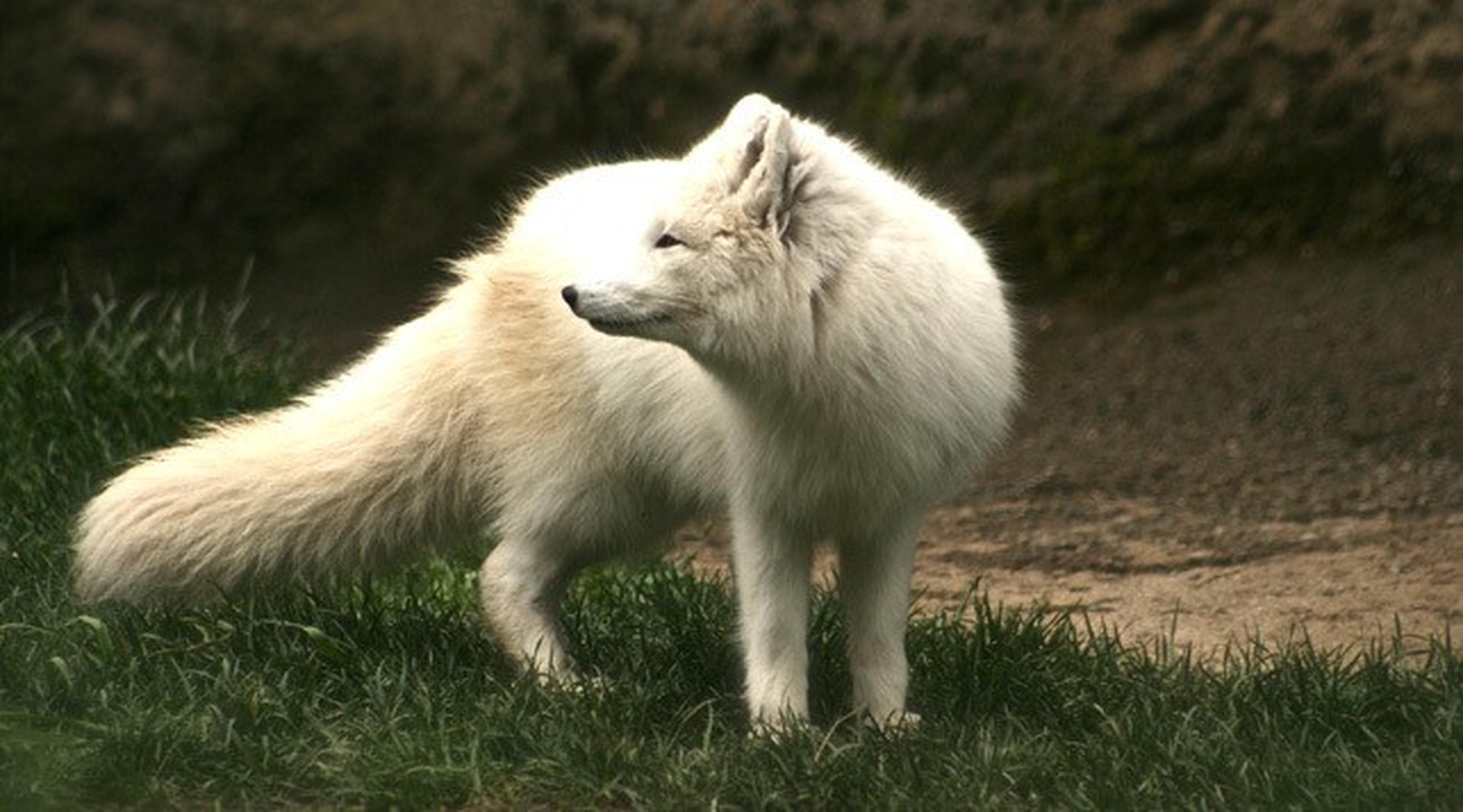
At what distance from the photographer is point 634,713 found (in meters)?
5.31

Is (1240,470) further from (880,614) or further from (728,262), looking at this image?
(728,262)

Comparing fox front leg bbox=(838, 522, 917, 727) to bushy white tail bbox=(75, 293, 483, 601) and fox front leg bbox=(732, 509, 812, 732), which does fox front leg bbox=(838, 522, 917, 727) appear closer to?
fox front leg bbox=(732, 509, 812, 732)

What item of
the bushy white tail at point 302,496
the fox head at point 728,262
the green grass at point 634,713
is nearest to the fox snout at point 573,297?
the fox head at point 728,262

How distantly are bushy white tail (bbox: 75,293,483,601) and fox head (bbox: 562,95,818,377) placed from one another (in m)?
1.12

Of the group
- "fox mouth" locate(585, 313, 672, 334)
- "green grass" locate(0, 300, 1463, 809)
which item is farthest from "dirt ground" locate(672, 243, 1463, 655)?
"fox mouth" locate(585, 313, 672, 334)

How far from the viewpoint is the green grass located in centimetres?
480

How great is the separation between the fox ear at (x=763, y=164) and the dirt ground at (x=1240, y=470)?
1.76 metres

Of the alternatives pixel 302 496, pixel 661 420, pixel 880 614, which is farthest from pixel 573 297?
pixel 302 496

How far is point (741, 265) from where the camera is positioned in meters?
5.01

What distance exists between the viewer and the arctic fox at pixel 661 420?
5.04 metres

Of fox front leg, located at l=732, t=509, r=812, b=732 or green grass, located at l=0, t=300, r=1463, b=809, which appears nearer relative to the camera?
green grass, located at l=0, t=300, r=1463, b=809

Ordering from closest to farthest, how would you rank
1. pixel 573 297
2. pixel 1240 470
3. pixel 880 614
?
pixel 573 297 → pixel 880 614 → pixel 1240 470

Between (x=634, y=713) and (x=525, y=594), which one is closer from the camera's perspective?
(x=634, y=713)

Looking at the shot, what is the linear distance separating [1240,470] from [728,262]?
3.33 meters
